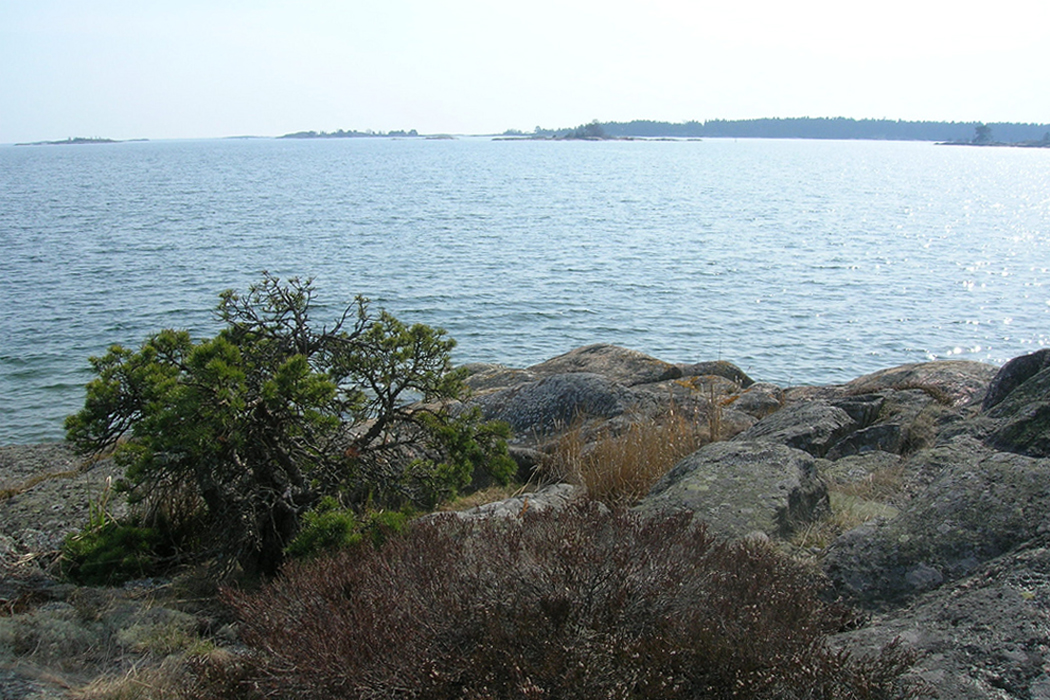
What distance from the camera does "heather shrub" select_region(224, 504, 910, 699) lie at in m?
2.44

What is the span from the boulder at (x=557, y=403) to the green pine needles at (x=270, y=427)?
259cm

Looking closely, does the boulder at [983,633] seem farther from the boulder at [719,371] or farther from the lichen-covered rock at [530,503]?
the boulder at [719,371]

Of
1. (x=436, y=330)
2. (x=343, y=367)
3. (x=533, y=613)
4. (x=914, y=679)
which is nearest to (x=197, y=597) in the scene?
(x=343, y=367)

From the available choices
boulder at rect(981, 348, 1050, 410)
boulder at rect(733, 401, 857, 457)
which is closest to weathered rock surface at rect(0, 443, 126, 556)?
boulder at rect(733, 401, 857, 457)

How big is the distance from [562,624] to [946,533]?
6.83 feet

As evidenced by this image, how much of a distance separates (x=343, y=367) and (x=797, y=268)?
28456 mm

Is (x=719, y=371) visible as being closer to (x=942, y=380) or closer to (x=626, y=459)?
(x=942, y=380)

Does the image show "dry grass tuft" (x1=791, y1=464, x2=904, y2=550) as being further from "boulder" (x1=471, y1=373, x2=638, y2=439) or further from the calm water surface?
the calm water surface

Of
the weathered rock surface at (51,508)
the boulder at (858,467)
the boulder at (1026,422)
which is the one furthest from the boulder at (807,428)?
the weathered rock surface at (51,508)

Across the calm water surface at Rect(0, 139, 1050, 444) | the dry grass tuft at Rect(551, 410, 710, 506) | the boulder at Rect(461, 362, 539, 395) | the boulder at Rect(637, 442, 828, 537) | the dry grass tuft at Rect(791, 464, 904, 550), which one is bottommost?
the calm water surface at Rect(0, 139, 1050, 444)

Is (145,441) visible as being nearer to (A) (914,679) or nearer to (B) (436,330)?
(B) (436,330)

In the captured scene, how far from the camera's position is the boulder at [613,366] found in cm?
1177

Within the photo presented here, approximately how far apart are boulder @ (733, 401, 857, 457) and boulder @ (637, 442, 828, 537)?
4.21 feet

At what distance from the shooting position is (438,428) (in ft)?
19.1
